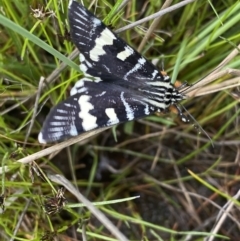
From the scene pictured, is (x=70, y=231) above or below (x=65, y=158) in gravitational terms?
below

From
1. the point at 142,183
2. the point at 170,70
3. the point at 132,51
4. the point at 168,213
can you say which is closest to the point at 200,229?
the point at 168,213

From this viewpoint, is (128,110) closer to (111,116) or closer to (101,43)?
(111,116)

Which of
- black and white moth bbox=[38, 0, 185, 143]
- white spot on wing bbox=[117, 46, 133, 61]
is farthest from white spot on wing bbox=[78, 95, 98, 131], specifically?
white spot on wing bbox=[117, 46, 133, 61]

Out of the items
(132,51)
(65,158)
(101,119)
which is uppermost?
(132,51)

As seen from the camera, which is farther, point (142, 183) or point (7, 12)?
point (142, 183)

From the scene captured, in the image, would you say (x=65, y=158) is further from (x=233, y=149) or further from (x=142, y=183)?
(x=233, y=149)

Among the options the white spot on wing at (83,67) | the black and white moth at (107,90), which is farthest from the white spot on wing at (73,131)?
the white spot on wing at (83,67)

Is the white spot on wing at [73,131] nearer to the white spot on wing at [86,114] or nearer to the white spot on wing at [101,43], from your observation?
the white spot on wing at [86,114]
